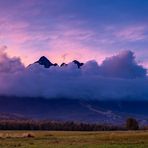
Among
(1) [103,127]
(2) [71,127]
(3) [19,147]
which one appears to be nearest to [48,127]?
(2) [71,127]

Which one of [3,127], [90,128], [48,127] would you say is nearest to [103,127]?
[90,128]

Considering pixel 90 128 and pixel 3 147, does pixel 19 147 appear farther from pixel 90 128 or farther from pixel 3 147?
pixel 90 128

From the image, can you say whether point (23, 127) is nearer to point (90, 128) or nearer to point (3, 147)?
point (90, 128)

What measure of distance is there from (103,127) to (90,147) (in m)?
142

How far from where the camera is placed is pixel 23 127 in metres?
184

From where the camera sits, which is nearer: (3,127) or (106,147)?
(106,147)

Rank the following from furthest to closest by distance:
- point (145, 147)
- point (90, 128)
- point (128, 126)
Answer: point (90, 128) < point (128, 126) < point (145, 147)

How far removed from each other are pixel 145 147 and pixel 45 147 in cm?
1120

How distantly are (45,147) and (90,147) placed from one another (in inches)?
204

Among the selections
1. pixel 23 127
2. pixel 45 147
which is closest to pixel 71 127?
pixel 23 127

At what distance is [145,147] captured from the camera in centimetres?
5525

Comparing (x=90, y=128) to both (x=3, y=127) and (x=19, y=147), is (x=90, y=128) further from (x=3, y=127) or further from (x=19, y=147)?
(x=19, y=147)

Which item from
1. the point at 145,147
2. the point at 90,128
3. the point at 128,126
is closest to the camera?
the point at 145,147

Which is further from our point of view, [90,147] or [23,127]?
[23,127]
